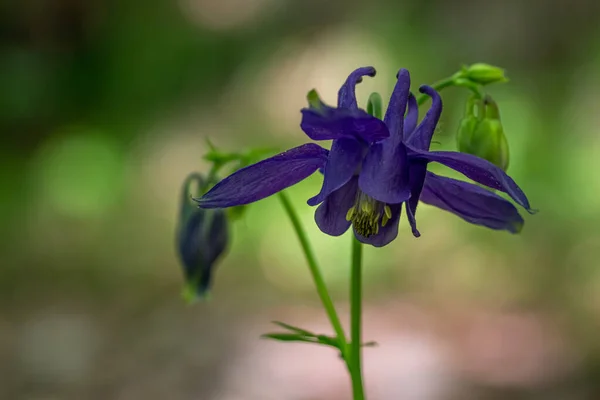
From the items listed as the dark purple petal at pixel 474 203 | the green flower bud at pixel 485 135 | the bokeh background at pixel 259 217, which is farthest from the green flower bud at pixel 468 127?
the bokeh background at pixel 259 217

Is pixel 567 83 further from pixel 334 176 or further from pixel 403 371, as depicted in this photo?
pixel 334 176

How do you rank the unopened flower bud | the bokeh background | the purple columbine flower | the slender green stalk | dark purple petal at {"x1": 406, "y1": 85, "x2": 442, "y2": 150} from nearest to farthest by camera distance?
the purple columbine flower → dark purple petal at {"x1": 406, "y1": 85, "x2": 442, "y2": 150} → the slender green stalk → the unopened flower bud → the bokeh background

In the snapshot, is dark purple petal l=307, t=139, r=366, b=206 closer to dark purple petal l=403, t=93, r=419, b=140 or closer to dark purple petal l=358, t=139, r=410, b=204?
dark purple petal l=358, t=139, r=410, b=204

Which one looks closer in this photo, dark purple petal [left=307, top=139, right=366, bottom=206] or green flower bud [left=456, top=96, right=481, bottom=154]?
dark purple petal [left=307, top=139, right=366, bottom=206]

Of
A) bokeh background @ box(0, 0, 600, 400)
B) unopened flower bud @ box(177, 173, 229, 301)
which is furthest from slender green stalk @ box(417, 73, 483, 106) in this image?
bokeh background @ box(0, 0, 600, 400)

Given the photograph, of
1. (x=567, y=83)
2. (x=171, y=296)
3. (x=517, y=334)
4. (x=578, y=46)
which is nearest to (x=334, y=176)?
(x=517, y=334)

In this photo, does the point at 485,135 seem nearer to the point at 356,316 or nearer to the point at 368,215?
the point at 368,215
